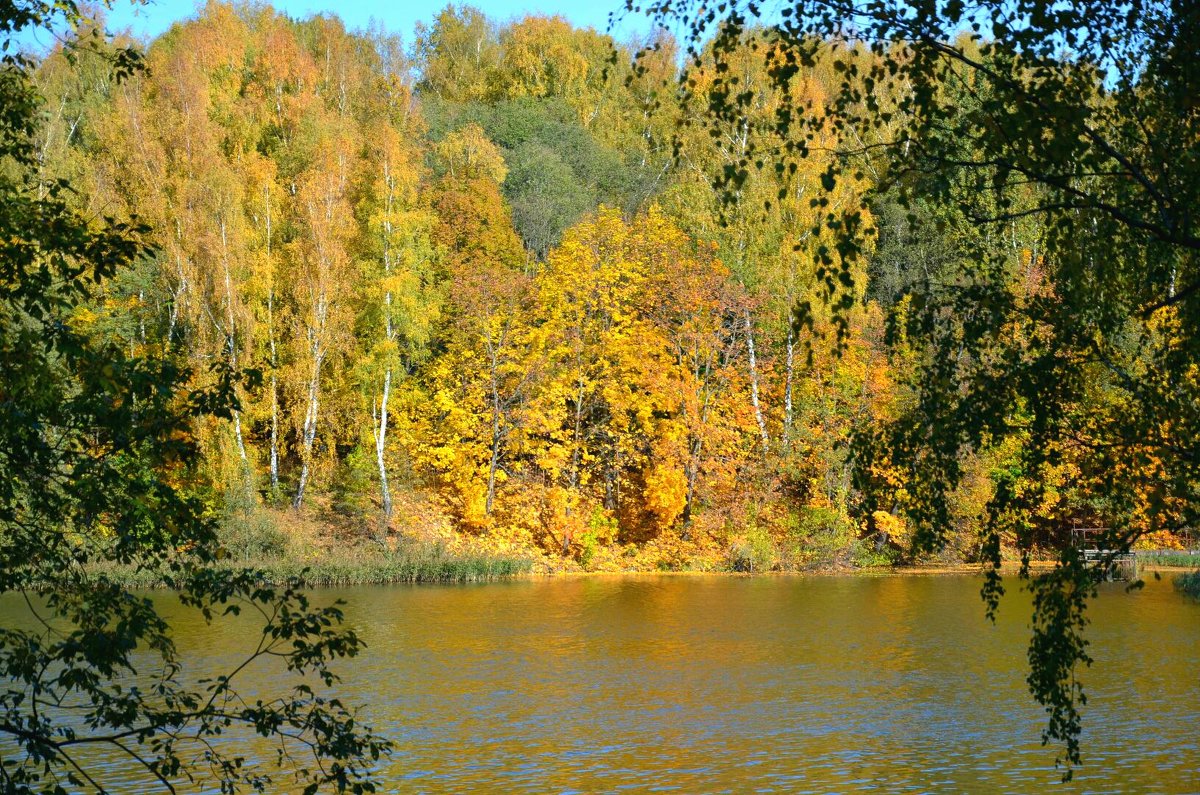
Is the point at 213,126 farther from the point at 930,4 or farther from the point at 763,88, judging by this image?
the point at 930,4

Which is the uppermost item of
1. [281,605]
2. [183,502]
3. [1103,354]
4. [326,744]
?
[1103,354]

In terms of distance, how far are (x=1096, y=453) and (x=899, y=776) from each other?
629 centimetres

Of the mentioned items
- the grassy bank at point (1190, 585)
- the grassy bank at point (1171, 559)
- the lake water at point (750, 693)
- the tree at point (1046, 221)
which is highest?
the tree at point (1046, 221)

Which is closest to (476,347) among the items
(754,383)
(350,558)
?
(754,383)

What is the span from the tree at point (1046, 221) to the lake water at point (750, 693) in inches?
223

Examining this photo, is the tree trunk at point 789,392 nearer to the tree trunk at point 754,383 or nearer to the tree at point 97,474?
the tree trunk at point 754,383

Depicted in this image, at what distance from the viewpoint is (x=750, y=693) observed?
18.8 meters

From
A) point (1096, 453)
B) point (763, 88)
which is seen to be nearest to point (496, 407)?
point (763, 88)

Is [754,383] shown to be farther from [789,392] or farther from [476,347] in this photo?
[476,347]

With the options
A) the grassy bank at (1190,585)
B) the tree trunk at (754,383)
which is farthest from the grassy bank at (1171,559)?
the tree trunk at (754,383)

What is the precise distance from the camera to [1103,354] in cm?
888

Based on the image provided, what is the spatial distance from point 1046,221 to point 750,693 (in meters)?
11.4

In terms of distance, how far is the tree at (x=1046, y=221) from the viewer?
7.73 meters

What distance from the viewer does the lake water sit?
1429 cm
